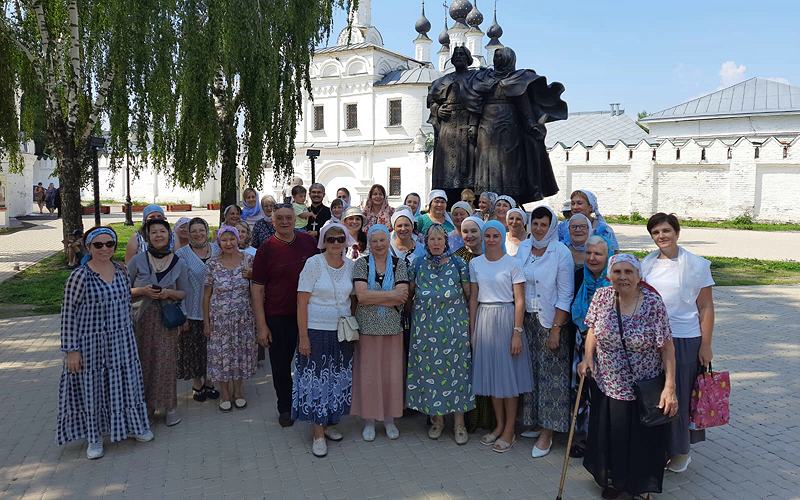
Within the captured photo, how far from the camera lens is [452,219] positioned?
611cm

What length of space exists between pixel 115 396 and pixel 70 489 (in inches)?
27.3

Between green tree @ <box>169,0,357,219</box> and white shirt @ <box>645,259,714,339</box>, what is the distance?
9.63 metres

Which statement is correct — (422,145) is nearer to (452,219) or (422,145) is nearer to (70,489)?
(452,219)

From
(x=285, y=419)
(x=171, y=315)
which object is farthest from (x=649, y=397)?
(x=171, y=315)

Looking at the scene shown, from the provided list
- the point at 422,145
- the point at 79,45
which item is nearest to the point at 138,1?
the point at 79,45

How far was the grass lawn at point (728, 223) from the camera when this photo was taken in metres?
27.0

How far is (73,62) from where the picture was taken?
11008 millimetres

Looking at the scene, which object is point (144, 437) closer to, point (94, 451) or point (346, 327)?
point (94, 451)

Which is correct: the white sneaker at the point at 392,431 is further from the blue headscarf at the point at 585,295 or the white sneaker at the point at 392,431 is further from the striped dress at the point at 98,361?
the striped dress at the point at 98,361

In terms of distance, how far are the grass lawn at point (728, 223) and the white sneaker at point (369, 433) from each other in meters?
27.0

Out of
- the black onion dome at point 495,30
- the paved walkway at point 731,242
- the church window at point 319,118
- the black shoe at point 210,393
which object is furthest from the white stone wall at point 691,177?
the black shoe at point 210,393

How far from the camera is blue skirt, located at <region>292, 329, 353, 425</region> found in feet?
14.6

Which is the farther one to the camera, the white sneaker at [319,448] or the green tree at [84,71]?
the green tree at [84,71]

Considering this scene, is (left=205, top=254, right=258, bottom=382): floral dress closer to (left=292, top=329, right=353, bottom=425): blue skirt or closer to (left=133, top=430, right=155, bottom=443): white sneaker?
(left=133, top=430, right=155, bottom=443): white sneaker
